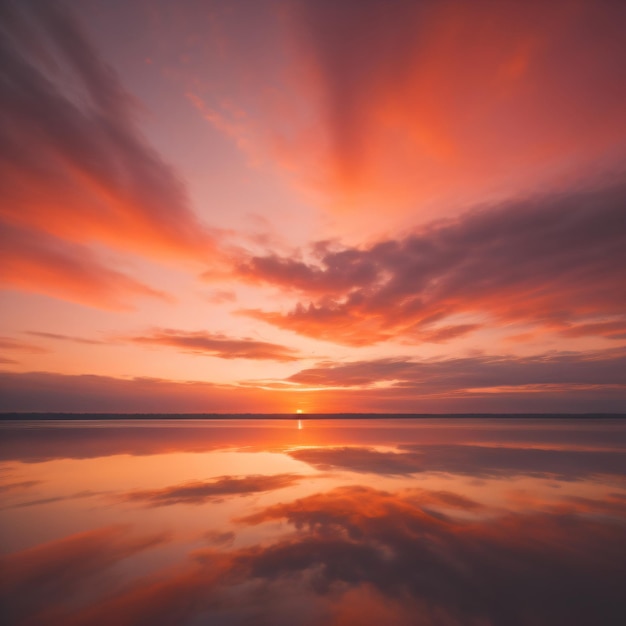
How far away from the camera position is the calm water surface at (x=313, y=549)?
616 cm

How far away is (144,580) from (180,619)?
70.5 inches

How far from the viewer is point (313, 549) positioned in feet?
28.4

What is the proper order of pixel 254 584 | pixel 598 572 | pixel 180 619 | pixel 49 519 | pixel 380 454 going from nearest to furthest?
pixel 180 619, pixel 254 584, pixel 598 572, pixel 49 519, pixel 380 454

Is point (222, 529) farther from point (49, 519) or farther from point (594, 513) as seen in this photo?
point (594, 513)

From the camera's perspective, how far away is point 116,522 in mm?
10664

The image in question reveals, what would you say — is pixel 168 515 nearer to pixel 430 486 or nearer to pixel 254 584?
pixel 254 584

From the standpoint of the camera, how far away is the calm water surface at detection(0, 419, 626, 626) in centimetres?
616

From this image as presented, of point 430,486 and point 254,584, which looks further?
point 430,486

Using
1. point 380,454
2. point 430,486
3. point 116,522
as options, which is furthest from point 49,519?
point 380,454

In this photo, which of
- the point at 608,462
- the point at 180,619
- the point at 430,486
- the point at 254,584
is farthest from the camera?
the point at 608,462

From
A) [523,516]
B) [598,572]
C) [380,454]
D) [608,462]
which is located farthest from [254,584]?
[608,462]

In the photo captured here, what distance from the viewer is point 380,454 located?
84.1 feet

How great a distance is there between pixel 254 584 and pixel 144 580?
6.84 feet

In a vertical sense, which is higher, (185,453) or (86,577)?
(185,453)
